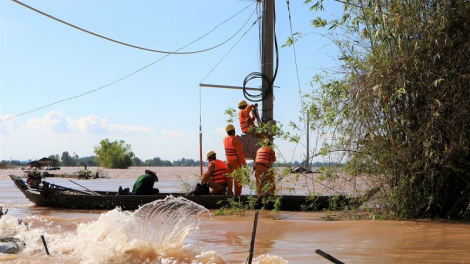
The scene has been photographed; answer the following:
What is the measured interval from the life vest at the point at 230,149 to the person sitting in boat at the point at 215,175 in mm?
242

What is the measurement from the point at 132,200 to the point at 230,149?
2.62 metres

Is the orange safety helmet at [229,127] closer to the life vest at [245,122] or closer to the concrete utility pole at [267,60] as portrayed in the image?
the life vest at [245,122]

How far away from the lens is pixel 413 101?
31.4 ft

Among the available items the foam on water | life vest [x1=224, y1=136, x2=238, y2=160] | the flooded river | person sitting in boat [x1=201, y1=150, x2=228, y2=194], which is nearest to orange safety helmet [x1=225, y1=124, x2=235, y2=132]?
life vest [x1=224, y1=136, x2=238, y2=160]

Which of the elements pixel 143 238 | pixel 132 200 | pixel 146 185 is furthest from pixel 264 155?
pixel 143 238

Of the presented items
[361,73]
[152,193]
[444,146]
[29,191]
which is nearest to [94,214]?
[152,193]

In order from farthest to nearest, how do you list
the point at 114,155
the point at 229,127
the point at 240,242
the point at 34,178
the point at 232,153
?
the point at 114,155
the point at 34,178
the point at 229,127
the point at 232,153
the point at 240,242

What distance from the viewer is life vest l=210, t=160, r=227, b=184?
14013 mm

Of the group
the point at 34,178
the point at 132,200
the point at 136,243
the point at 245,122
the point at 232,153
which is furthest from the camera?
the point at 34,178

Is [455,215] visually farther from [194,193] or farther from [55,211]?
[55,211]

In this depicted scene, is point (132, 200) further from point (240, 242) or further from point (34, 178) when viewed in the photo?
point (240, 242)

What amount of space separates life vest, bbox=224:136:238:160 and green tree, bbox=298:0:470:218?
436cm

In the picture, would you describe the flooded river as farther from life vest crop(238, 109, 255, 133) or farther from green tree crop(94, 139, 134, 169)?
green tree crop(94, 139, 134, 169)

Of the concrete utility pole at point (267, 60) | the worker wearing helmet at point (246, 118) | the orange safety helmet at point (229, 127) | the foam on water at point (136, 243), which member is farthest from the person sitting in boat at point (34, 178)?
the foam on water at point (136, 243)
